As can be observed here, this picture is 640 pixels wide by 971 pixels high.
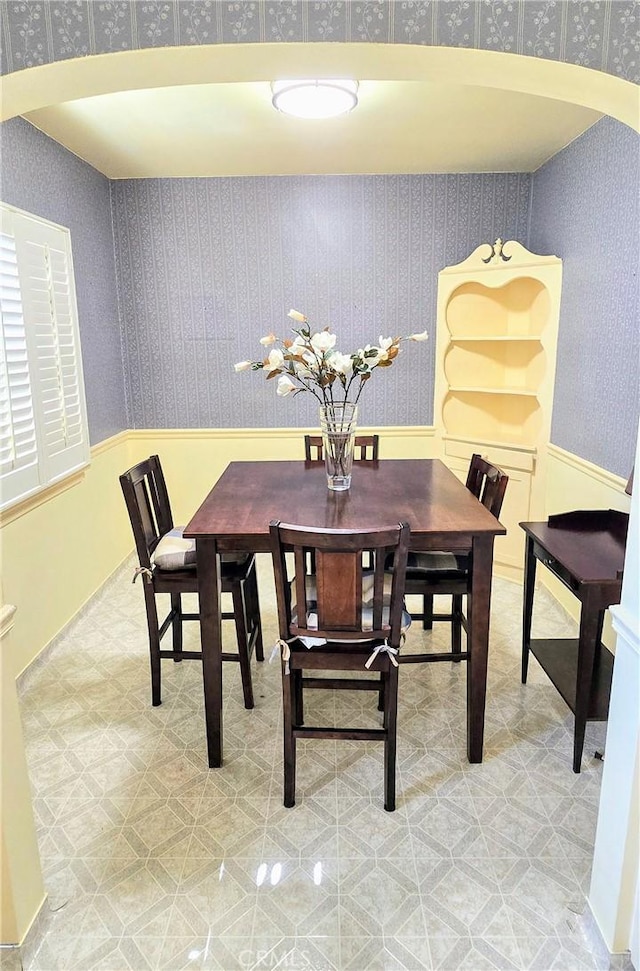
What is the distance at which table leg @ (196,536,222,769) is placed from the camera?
1980mm

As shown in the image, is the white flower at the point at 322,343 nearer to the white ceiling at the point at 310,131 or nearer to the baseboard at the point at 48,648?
the white ceiling at the point at 310,131

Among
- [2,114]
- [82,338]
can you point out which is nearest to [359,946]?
[2,114]

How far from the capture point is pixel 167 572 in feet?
7.73

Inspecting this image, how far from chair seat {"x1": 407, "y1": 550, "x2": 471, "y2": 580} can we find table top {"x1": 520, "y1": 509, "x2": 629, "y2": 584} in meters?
0.30

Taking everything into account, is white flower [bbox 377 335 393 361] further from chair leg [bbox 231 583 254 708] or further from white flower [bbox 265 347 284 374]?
chair leg [bbox 231 583 254 708]

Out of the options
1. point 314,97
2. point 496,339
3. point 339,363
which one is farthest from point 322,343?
point 496,339

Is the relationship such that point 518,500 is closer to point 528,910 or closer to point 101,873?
point 528,910

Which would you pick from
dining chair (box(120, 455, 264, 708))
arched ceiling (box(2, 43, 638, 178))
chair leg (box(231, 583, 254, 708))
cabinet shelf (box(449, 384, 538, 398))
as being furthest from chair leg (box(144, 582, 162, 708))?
cabinet shelf (box(449, 384, 538, 398))

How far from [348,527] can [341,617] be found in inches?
13.8

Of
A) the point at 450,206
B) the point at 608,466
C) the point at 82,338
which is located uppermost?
the point at 450,206

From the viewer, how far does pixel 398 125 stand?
3055 millimetres

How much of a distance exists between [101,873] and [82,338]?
2.74m

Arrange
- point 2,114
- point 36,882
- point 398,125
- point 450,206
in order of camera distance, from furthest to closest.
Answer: point 450,206, point 398,125, point 36,882, point 2,114

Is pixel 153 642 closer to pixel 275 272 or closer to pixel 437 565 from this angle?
pixel 437 565
